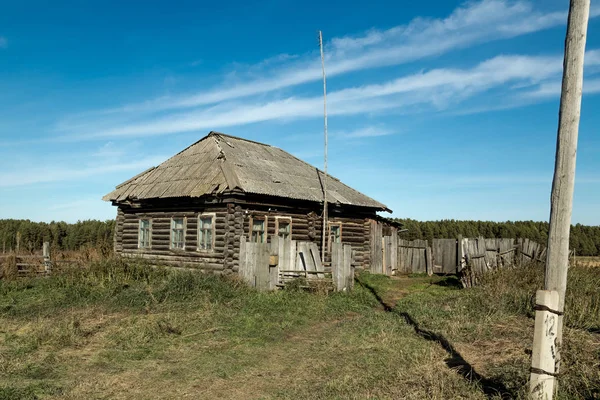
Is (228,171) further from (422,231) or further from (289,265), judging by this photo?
(422,231)

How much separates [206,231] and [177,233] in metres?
1.77

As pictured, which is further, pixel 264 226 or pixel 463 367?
pixel 264 226

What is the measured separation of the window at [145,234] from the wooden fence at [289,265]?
7024 mm

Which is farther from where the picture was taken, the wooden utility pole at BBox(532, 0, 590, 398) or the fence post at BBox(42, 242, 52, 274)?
the fence post at BBox(42, 242, 52, 274)

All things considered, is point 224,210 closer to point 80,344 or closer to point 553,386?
point 80,344

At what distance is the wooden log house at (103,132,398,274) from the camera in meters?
16.8

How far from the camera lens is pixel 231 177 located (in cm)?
1670

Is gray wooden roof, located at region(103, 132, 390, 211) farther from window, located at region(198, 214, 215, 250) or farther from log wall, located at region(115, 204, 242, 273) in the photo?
window, located at region(198, 214, 215, 250)

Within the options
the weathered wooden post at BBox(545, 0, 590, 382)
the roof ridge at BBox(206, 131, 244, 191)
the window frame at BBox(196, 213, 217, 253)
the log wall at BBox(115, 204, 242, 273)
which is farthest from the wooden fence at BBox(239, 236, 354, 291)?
the weathered wooden post at BBox(545, 0, 590, 382)

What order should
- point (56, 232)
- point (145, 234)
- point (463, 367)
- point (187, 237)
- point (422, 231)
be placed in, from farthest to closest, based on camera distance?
point (422, 231) → point (56, 232) → point (145, 234) → point (187, 237) → point (463, 367)

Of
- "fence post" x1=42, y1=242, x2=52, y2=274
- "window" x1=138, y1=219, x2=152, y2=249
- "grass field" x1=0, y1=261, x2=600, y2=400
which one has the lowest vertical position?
"grass field" x1=0, y1=261, x2=600, y2=400

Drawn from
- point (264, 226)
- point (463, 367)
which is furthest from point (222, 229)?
point (463, 367)

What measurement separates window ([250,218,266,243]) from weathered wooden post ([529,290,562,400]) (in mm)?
12731

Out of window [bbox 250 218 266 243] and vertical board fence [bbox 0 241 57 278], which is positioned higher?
window [bbox 250 218 266 243]
